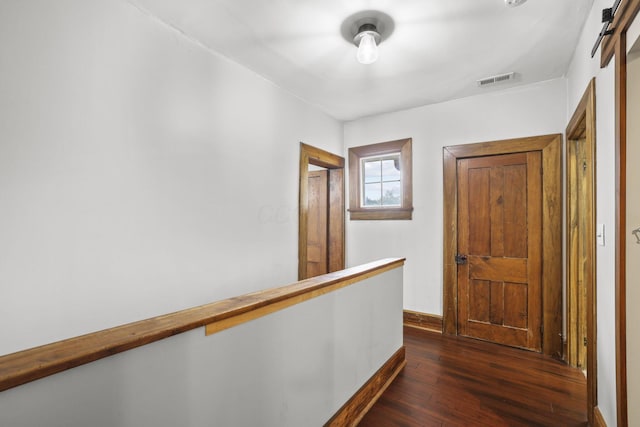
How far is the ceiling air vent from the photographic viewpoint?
2.95 m

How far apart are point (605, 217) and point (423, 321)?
2.38m

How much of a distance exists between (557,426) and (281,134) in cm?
317

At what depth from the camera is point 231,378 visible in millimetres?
1161

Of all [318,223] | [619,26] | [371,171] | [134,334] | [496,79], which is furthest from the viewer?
[318,223]

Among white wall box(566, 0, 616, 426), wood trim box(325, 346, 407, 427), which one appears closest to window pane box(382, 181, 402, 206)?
wood trim box(325, 346, 407, 427)

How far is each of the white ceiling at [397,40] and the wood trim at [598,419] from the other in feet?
8.23

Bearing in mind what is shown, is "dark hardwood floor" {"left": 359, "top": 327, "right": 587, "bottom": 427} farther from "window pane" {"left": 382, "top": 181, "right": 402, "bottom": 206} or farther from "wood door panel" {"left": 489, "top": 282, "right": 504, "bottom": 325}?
"window pane" {"left": 382, "top": 181, "right": 402, "bottom": 206}

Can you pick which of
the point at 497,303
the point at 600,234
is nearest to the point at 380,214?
the point at 497,303

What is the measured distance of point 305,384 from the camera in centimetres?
156

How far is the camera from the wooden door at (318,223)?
4418mm

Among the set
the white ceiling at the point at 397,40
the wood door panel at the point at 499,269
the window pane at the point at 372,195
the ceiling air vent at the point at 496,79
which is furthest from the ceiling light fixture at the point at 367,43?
the wood door panel at the point at 499,269

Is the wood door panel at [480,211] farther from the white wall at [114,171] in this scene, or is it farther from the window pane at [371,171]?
the white wall at [114,171]

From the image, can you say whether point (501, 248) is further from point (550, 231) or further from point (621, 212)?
point (621, 212)

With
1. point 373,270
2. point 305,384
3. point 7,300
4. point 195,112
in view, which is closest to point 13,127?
point 7,300
